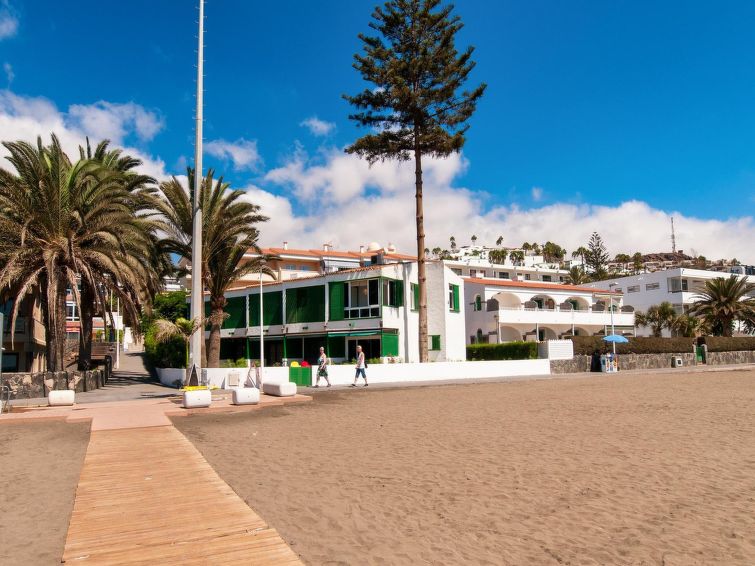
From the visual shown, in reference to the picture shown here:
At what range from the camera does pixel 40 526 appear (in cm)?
602

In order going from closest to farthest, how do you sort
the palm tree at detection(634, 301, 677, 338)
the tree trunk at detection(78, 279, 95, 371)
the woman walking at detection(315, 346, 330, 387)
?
the woman walking at detection(315, 346, 330, 387)
the tree trunk at detection(78, 279, 95, 371)
the palm tree at detection(634, 301, 677, 338)

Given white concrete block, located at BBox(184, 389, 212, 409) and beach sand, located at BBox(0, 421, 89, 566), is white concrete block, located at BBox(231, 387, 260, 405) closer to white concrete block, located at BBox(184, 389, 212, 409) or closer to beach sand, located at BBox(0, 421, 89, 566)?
white concrete block, located at BBox(184, 389, 212, 409)

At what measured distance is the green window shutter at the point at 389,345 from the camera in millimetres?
32594

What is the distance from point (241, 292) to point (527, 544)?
3690cm

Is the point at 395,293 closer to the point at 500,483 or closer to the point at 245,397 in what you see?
the point at 245,397

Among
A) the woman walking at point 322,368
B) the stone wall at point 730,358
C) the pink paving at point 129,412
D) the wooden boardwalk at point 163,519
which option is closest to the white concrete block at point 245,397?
the pink paving at point 129,412

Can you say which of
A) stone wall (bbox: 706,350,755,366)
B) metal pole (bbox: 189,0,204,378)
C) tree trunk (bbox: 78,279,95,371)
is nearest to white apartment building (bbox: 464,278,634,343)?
stone wall (bbox: 706,350,755,366)

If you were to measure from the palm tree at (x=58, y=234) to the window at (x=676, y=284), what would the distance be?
56002 millimetres

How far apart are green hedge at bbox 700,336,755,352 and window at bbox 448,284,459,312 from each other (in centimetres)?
2205

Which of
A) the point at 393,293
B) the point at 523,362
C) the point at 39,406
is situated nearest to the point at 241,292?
the point at 393,293

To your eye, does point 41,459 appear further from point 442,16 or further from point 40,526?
point 442,16

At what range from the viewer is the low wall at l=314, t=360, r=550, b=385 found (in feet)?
88.7

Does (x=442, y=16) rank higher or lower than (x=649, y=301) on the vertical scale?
higher

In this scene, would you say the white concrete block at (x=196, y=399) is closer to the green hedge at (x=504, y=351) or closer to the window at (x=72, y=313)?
the green hedge at (x=504, y=351)
